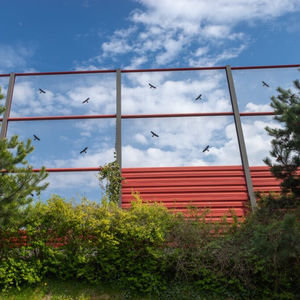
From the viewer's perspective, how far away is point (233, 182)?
8.45 metres

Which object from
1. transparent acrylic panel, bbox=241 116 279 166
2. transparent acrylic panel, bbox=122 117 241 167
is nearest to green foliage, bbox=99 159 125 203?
transparent acrylic panel, bbox=122 117 241 167

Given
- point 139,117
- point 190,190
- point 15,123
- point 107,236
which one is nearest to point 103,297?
point 107,236

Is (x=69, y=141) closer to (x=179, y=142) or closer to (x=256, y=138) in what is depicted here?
(x=179, y=142)

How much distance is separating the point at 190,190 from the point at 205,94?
129 inches

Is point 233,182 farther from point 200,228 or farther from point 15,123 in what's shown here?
point 15,123

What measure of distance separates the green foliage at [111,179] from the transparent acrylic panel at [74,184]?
0.19 metres

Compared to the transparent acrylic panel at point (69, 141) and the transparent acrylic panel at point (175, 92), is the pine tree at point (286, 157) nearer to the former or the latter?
the transparent acrylic panel at point (175, 92)

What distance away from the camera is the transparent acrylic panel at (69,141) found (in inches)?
342

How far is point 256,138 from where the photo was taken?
903cm

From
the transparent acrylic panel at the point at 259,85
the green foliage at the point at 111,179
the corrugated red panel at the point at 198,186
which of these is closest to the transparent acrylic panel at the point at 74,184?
the green foliage at the point at 111,179

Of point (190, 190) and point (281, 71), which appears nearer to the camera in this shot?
point (190, 190)

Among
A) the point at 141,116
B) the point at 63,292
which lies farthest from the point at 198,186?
the point at 63,292

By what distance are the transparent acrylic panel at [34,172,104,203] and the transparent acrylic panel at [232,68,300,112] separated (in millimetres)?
4929

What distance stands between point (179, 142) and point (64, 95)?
4.03 meters
